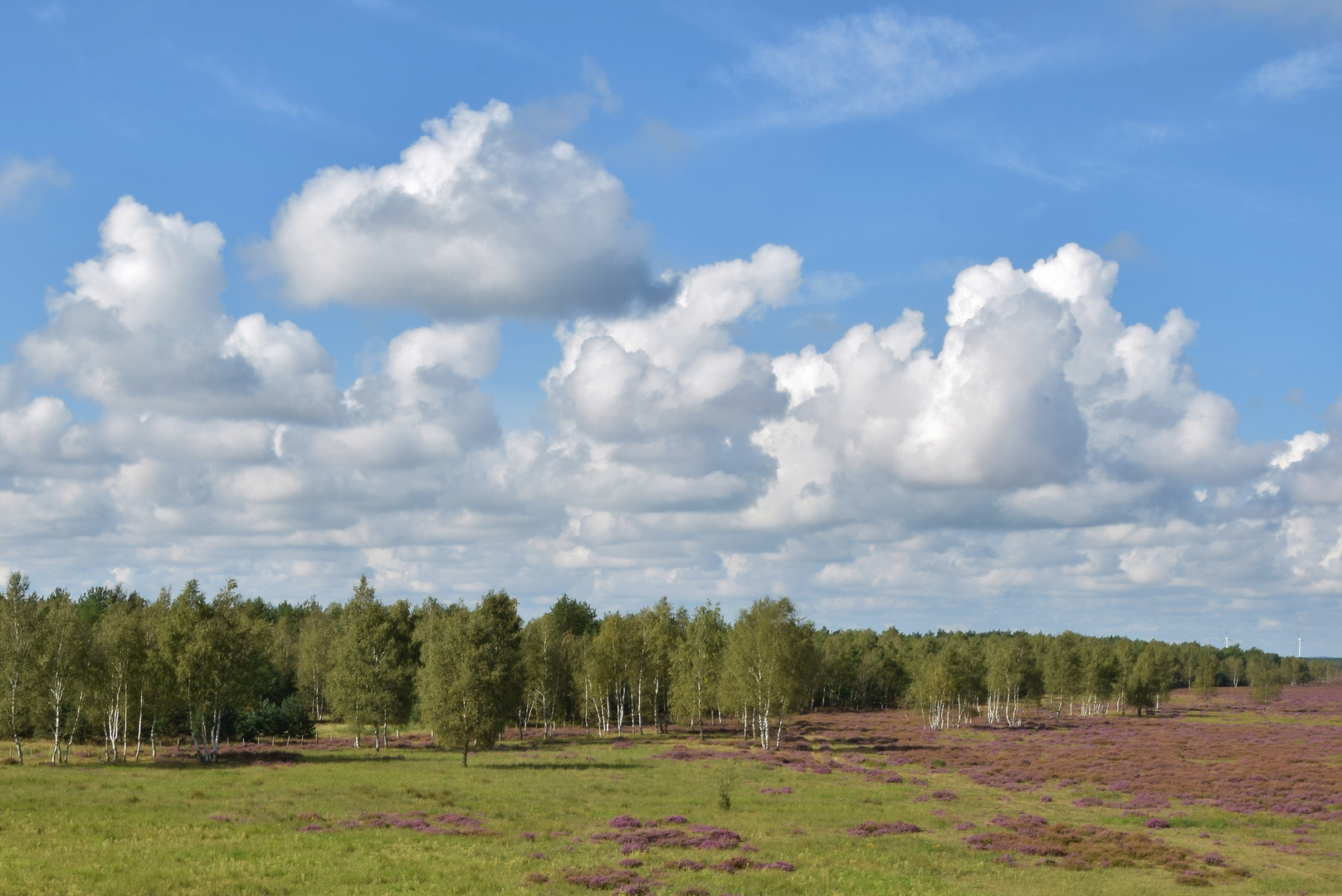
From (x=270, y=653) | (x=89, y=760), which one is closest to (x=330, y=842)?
(x=89, y=760)

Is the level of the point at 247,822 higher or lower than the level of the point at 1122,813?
higher

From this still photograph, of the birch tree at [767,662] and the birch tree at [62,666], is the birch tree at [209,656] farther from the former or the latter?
the birch tree at [767,662]

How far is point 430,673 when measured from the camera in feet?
265

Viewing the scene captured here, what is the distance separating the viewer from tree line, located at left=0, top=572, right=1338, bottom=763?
251 ft

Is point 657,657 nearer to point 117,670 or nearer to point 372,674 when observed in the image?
point 372,674

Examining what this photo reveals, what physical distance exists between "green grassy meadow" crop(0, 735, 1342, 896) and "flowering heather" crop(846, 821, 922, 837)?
101cm

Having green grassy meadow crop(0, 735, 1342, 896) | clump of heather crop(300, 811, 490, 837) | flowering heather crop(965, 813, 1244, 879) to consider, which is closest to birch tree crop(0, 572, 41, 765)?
green grassy meadow crop(0, 735, 1342, 896)

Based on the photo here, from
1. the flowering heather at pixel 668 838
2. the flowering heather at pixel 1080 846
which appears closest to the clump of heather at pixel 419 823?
the flowering heather at pixel 668 838

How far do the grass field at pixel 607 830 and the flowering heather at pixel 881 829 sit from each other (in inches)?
22.3

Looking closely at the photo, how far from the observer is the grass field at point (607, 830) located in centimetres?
3544

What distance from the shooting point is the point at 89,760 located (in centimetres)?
7419

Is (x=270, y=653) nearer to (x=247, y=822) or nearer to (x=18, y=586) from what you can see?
(x=18, y=586)

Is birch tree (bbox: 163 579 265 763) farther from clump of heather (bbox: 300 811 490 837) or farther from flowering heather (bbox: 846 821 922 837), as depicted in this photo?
flowering heather (bbox: 846 821 922 837)

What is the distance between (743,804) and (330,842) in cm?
2580
